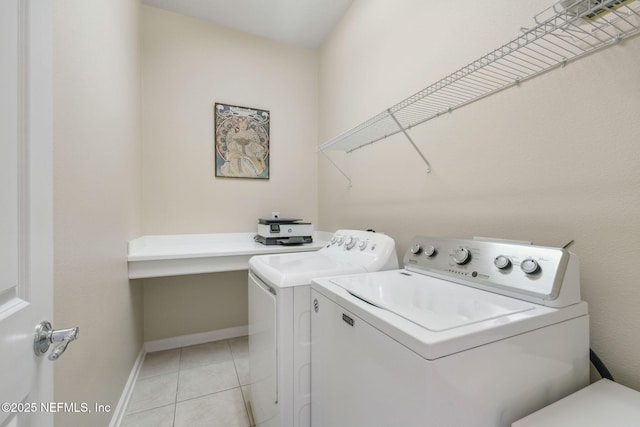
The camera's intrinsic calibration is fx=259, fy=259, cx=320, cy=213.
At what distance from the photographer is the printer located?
86.9 inches

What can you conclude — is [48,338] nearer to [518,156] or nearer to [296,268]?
[296,268]

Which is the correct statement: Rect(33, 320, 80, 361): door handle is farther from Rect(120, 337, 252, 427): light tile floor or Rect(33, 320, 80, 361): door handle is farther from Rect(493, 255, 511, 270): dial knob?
Rect(120, 337, 252, 427): light tile floor

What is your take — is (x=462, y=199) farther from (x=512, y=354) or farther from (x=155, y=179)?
(x=155, y=179)

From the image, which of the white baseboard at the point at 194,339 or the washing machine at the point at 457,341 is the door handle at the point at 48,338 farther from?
the white baseboard at the point at 194,339

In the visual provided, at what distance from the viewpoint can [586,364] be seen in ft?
2.44

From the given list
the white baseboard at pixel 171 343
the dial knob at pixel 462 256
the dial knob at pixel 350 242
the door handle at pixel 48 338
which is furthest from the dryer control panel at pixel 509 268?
the white baseboard at pixel 171 343

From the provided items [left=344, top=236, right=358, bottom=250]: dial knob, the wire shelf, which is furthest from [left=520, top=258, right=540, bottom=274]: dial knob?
[left=344, top=236, right=358, bottom=250]: dial knob

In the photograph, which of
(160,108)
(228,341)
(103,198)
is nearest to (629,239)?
(103,198)

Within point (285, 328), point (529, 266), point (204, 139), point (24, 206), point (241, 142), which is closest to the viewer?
point (24, 206)

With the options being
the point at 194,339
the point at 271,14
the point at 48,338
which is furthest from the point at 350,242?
the point at 271,14

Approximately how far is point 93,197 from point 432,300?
144 centimetres

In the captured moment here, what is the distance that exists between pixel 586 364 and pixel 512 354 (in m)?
0.36

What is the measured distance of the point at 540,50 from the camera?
923 mm

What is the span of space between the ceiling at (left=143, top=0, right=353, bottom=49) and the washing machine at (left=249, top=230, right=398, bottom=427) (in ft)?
6.71
